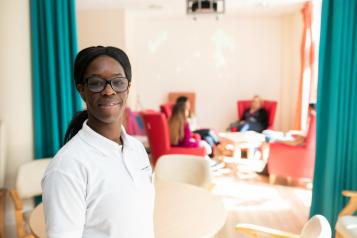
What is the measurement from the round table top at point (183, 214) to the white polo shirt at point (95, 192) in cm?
63

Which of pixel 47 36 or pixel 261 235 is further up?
pixel 47 36

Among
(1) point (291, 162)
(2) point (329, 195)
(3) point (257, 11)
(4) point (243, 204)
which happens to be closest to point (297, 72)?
(3) point (257, 11)

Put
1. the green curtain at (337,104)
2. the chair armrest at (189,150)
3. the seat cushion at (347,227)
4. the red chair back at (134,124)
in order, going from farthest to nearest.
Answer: the red chair back at (134,124), the chair armrest at (189,150), the green curtain at (337,104), the seat cushion at (347,227)

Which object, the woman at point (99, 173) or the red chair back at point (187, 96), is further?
the red chair back at point (187, 96)

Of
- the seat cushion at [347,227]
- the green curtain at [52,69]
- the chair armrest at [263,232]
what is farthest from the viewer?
the green curtain at [52,69]

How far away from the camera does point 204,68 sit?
6980 mm

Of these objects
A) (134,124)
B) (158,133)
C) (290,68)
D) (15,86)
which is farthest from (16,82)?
(290,68)

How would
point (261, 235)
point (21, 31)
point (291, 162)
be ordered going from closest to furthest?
1. point (261, 235)
2. point (21, 31)
3. point (291, 162)

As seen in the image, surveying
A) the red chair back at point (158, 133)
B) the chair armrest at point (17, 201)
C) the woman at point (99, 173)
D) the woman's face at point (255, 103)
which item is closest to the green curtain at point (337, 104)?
the red chair back at point (158, 133)

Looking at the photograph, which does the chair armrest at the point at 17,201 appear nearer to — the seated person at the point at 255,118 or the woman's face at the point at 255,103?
the seated person at the point at 255,118

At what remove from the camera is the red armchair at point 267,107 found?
625 cm

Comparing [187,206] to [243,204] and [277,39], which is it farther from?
[277,39]

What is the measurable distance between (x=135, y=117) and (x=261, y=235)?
4.54 m

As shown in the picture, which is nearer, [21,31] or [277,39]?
[21,31]
